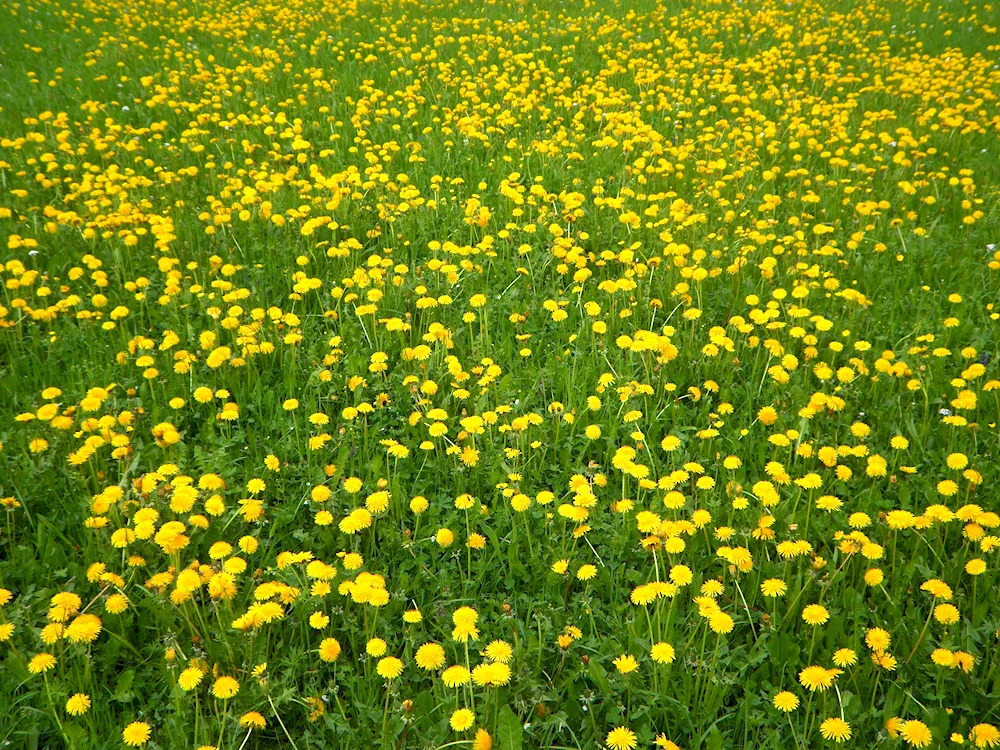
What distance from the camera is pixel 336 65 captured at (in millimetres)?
7676

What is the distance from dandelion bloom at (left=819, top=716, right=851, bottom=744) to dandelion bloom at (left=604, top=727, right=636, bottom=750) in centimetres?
47

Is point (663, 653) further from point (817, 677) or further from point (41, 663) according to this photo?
point (41, 663)

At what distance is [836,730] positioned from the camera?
1724 mm

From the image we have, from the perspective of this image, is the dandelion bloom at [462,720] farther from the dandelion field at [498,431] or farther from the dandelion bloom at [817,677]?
the dandelion bloom at [817,677]

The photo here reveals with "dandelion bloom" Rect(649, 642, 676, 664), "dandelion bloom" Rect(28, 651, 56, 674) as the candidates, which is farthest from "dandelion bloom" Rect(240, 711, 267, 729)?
"dandelion bloom" Rect(649, 642, 676, 664)

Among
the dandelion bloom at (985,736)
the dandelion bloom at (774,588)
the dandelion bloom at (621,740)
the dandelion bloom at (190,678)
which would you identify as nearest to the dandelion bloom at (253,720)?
the dandelion bloom at (190,678)

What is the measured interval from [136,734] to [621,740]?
1.20 m

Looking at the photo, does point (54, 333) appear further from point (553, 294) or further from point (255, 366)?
point (553, 294)

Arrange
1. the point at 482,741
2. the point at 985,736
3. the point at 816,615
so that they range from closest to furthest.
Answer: the point at 985,736 → the point at 482,741 → the point at 816,615

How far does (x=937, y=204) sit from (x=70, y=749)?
18.2 feet

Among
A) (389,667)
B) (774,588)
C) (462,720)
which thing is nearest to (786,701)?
(774,588)

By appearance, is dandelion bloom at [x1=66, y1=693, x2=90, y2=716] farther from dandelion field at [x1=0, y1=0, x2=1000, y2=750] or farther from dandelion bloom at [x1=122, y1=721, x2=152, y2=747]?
dandelion bloom at [x1=122, y1=721, x2=152, y2=747]

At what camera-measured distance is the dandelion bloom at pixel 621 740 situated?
1.75m

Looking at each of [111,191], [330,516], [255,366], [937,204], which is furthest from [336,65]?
[330,516]
